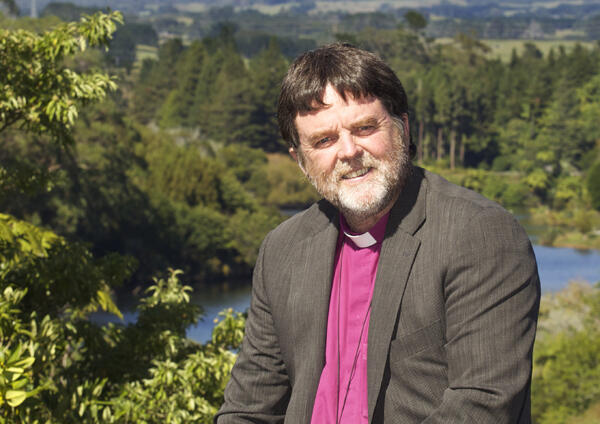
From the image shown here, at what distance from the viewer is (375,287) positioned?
159 cm

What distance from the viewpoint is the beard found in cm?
163

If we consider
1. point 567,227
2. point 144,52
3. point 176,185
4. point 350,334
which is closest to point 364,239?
point 350,334

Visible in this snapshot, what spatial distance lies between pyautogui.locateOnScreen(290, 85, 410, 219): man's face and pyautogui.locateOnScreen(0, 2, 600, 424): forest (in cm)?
21

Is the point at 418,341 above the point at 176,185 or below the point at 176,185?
above

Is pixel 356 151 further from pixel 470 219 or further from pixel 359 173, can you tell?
pixel 470 219

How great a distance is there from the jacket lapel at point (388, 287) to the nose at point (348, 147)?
154 millimetres

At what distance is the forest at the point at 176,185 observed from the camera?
4180 millimetres

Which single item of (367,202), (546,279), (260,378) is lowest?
(546,279)

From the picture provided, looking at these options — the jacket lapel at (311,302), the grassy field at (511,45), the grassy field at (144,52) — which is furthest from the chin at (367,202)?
the grassy field at (511,45)

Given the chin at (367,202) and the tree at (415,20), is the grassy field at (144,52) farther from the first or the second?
the chin at (367,202)

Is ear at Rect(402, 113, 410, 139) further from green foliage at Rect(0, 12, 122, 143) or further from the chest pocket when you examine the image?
green foliage at Rect(0, 12, 122, 143)

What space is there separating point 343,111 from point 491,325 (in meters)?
0.48

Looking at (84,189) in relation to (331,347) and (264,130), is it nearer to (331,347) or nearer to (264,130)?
(331,347)

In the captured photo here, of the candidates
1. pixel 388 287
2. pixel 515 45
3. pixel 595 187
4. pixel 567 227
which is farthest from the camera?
pixel 515 45
